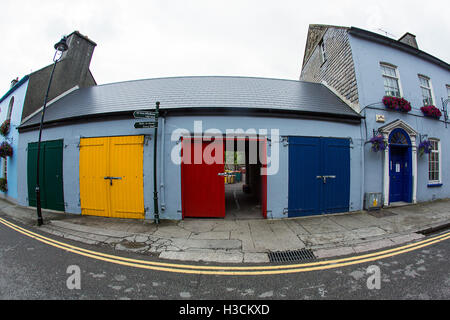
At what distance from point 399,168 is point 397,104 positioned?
10.1 feet

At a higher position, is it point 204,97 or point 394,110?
point 204,97

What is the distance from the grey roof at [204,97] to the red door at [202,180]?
160 cm

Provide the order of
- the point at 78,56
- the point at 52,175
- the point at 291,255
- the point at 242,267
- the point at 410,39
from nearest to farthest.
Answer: the point at 242,267, the point at 291,255, the point at 52,175, the point at 410,39, the point at 78,56

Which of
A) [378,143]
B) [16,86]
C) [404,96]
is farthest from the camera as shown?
[16,86]

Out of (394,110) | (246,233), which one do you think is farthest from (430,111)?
(246,233)

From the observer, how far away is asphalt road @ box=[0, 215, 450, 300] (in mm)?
2551

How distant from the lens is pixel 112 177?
6.28 metres

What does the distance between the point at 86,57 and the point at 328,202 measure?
17583 millimetres

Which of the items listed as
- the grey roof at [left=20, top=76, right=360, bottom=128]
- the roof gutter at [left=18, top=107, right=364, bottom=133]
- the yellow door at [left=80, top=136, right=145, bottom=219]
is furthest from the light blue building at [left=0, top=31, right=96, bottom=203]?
the yellow door at [left=80, top=136, right=145, bottom=219]

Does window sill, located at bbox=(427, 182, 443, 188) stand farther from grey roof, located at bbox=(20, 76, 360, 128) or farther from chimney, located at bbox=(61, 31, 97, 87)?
chimney, located at bbox=(61, 31, 97, 87)

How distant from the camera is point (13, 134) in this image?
30.4 feet

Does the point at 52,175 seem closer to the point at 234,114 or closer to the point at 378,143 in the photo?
the point at 234,114

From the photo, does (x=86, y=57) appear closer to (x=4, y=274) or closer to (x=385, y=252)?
(x=4, y=274)
